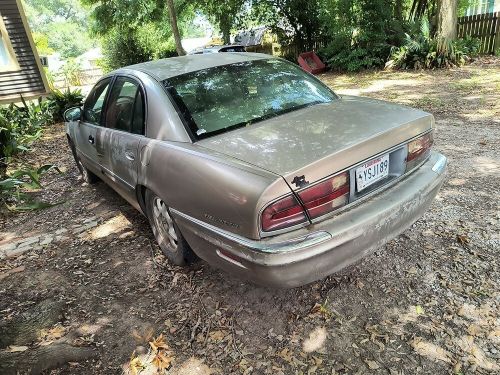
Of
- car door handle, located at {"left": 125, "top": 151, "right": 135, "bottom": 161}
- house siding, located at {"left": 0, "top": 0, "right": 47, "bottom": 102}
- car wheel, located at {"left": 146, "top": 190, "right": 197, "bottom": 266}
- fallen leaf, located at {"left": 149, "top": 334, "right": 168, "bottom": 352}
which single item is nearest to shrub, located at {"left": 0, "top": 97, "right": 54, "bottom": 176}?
house siding, located at {"left": 0, "top": 0, "right": 47, "bottom": 102}

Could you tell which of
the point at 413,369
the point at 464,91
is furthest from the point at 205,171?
the point at 464,91

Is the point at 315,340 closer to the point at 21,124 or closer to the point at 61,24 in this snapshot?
the point at 21,124

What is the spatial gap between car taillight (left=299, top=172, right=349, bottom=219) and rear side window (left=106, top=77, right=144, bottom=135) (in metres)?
1.50

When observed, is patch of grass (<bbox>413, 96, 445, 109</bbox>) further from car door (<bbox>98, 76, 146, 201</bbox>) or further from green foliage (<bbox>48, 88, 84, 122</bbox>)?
green foliage (<bbox>48, 88, 84, 122</bbox>)

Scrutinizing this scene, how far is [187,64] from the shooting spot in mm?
3178

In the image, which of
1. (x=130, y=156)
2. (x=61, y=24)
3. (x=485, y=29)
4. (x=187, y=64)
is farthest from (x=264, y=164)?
(x=61, y=24)

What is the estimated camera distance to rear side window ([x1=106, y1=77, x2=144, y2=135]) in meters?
2.99

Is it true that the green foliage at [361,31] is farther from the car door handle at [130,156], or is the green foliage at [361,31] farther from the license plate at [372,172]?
the license plate at [372,172]

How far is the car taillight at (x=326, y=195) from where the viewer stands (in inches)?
78.7

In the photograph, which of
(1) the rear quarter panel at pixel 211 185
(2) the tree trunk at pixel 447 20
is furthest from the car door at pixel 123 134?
(2) the tree trunk at pixel 447 20

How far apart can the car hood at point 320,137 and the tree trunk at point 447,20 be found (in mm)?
9260

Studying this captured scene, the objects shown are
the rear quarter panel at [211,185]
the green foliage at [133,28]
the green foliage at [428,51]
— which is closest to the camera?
the rear quarter panel at [211,185]

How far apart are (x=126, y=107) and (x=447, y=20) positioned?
10.3 meters

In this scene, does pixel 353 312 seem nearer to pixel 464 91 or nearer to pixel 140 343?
pixel 140 343
